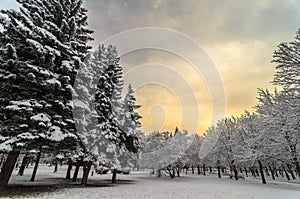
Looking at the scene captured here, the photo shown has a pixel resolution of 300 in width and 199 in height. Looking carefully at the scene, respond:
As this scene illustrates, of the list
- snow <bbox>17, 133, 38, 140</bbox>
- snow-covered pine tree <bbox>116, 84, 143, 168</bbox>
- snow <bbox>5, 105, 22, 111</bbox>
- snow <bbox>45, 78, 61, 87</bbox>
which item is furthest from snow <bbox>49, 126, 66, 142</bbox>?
snow-covered pine tree <bbox>116, 84, 143, 168</bbox>

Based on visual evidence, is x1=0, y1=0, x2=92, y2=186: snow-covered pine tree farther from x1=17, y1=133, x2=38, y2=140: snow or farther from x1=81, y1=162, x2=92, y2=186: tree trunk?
x1=81, y1=162, x2=92, y2=186: tree trunk

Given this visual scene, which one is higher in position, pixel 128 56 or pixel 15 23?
pixel 128 56

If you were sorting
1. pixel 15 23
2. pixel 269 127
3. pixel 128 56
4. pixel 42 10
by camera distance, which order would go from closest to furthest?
pixel 15 23 → pixel 42 10 → pixel 269 127 → pixel 128 56

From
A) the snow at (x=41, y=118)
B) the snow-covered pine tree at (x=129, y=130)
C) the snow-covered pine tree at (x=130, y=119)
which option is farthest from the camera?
the snow-covered pine tree at (x=130, y=119)

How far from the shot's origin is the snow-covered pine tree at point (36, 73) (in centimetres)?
1141

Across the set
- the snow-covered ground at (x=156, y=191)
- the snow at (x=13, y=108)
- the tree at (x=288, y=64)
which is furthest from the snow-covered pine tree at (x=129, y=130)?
the tree at (x=288, y=64)

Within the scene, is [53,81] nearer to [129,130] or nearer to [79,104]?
[79,104]

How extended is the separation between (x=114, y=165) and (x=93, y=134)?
13.4ft

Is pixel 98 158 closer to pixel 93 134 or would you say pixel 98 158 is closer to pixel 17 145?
pixel 93 134

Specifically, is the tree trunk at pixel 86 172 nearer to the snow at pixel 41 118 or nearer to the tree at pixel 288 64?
the snow at pixel 41 118

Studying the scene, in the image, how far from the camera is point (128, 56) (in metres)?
25.3

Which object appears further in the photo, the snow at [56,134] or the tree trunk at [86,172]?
the tree trunk at [86,172]

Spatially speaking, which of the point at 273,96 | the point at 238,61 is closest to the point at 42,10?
the point at 238,61

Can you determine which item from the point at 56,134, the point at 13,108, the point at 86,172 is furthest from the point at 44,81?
the point at 86,172
